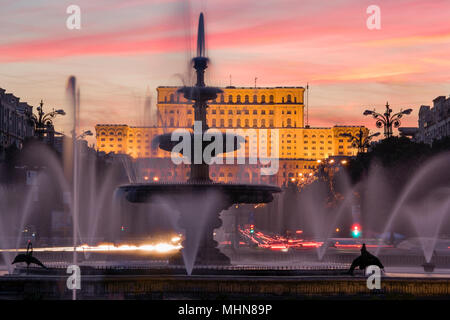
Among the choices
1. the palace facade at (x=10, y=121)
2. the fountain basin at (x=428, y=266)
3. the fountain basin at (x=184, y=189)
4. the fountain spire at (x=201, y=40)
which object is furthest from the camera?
the palace facade at (x=10, y=121)

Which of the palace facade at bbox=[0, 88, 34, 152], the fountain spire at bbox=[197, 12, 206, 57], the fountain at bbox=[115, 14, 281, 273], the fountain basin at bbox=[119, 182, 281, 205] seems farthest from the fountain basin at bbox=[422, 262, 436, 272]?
the palace facade at bbox=[0, 88, 34, 152]

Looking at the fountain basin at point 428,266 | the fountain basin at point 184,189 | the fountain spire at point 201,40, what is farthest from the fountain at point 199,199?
the fountain basin at point 428,266

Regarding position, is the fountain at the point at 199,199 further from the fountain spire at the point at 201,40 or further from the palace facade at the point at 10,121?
the palace facade at the point at 10,121

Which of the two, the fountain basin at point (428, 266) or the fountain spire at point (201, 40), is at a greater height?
the fountain spire at point (201, 40)

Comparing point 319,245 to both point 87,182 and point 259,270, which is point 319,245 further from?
point 87,182

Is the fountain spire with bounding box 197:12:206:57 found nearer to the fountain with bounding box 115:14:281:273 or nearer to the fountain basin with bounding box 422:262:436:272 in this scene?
the fountain with bounding box 115:14:281:273

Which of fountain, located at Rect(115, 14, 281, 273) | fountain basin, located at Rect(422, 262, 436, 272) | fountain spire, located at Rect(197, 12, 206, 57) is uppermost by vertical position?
fountain spire, located at Rect(197, 12, 206, 57)

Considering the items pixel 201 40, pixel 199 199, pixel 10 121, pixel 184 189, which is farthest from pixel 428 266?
pixel 10 121

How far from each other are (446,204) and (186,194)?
114 ft

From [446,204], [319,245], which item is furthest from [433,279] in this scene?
[446,204]

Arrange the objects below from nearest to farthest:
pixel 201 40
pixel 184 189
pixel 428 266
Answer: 1. pixel 184 189
2. pixel 428 266
3. pixel 201 40

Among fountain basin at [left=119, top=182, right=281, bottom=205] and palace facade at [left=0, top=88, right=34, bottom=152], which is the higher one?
palace facade at [left=0, top=88, right=34, bottom=152]

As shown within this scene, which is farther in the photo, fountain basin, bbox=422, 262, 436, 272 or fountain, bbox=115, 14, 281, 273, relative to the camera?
fountain basin, bbox=422, 262, 436, 272

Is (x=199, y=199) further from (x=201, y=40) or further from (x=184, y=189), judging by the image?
(x=201, y=40)
